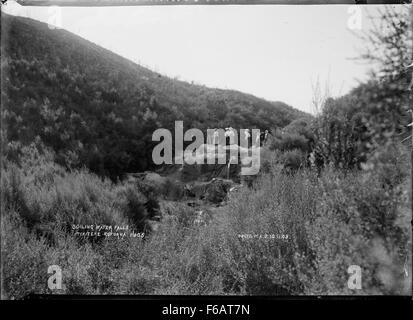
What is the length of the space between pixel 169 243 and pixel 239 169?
5.73 ft

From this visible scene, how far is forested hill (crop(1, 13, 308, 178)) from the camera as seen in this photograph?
571 centimetres

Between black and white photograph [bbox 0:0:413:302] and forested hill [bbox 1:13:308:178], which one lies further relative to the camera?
forested hill [bbox 1:13:308:178]

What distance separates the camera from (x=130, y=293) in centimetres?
332

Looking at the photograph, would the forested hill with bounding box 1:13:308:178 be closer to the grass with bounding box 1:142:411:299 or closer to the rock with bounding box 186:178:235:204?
the rock with bounding box 186:178:235:204

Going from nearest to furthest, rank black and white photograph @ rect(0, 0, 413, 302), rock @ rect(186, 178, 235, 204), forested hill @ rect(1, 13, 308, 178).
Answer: black and white photograph @ rect(0, 0, 413, 302) < rock @ rect(186, 178, 235, 204) < forested hill @ rect(1, 13, 308, 178)

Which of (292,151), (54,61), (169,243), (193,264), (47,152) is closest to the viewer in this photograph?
(193,264)

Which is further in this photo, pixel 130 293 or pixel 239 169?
pixel 239 169

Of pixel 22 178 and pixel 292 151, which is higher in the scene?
pixel 292 151

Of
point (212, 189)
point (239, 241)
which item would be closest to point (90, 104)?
point (212, 189)

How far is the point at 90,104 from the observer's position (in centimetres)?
720
